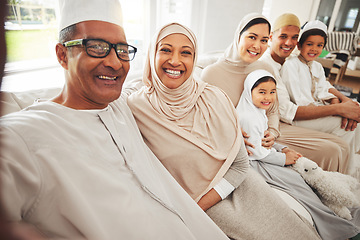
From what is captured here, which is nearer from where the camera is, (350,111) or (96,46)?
(96,46)

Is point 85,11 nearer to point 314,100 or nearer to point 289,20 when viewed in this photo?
point 289,20

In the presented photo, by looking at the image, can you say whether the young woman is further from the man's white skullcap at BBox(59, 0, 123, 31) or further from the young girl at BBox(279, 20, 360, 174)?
the man's white skullcap at BBox(59, 0, 123, 31)

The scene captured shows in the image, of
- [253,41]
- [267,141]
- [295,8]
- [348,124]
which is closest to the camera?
[267,141]

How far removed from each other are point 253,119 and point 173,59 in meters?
0.82

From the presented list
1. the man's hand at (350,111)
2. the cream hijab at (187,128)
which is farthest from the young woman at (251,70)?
the cream hijab at (187,128)

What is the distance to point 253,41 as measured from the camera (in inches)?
70.4

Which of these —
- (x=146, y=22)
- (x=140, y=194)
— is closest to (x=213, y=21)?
(x=146, y=22)

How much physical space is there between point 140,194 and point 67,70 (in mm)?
636

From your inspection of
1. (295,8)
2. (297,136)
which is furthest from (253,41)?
(295,8)

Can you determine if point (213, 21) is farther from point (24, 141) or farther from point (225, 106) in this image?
point (24, 141)

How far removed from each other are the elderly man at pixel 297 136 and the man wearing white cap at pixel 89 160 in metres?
1.32

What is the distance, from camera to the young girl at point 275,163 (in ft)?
3.98

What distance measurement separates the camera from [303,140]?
188 cm

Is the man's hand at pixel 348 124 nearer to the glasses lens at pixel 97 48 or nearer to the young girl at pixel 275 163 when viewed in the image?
the young girl at pixel 275 163
